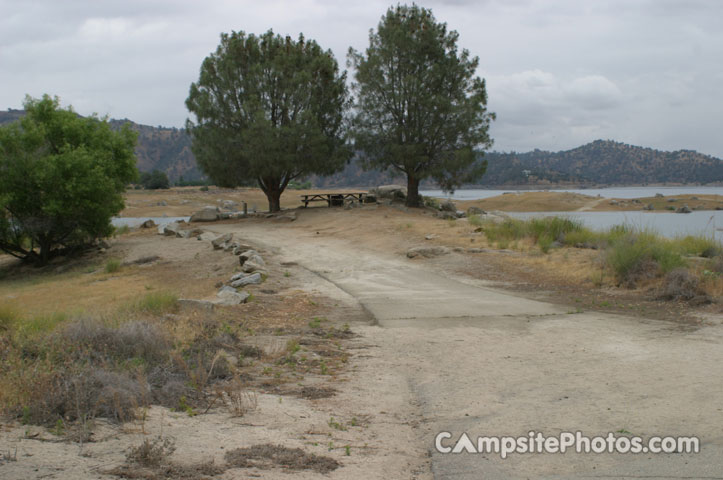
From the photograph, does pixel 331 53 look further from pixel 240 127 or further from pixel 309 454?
pixel 309 454

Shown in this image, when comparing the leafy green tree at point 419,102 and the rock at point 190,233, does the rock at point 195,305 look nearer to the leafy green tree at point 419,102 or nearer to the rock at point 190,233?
the rock at point 190,233

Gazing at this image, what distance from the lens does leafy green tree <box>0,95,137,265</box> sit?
2447cm

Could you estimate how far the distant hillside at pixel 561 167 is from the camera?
319ft

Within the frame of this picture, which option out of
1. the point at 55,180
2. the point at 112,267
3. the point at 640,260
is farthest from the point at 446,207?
the point at 640,260

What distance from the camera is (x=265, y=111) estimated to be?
3350 centimetres

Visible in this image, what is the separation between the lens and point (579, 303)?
38.8ft

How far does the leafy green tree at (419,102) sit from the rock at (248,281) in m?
19.7

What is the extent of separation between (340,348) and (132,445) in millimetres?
4465

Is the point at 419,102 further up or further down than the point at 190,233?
further up

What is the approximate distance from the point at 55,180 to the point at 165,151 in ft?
366

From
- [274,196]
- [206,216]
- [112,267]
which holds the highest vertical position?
[274,196]

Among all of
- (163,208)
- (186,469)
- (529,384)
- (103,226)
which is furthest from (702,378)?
(163,208)

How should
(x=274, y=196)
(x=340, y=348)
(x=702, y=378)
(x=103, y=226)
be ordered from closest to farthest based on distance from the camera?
1. (x=702, y=378)
2. (x=340, y=348)
3. (x=103, y=226)
4. (x=274, y=196)

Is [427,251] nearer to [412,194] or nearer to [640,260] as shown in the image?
[640,260]
